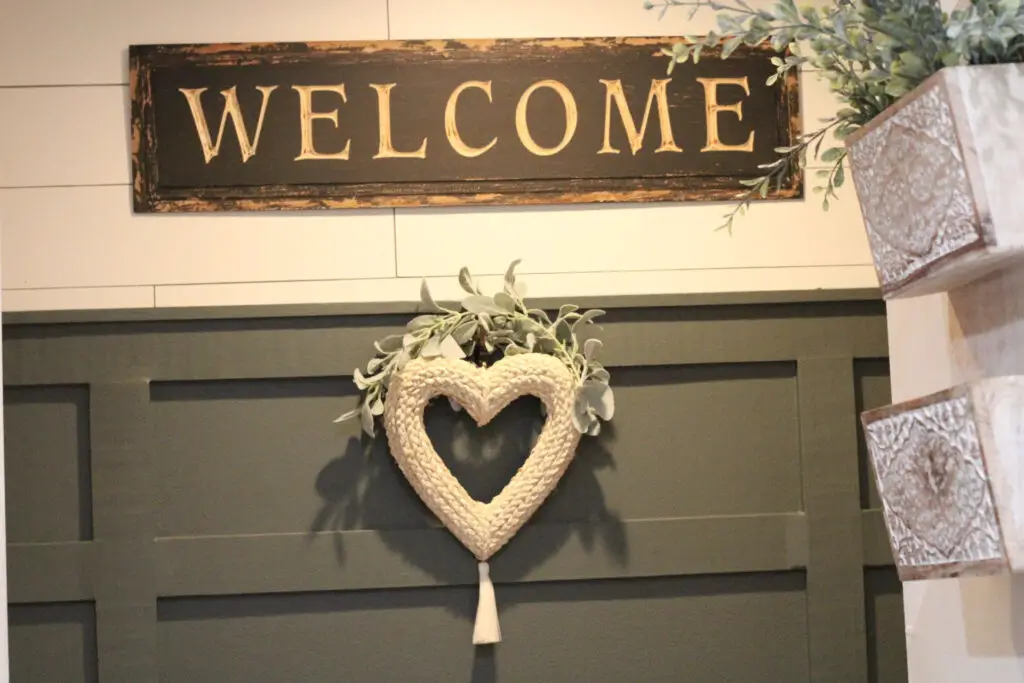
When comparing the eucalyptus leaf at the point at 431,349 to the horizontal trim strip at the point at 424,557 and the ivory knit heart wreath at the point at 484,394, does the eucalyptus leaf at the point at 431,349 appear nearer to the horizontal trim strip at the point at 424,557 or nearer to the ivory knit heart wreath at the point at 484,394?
the ivory knit heart wreath at the point at 484,394

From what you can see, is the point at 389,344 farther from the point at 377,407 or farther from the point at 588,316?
the point at 588,316

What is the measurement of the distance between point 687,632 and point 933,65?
157 cm

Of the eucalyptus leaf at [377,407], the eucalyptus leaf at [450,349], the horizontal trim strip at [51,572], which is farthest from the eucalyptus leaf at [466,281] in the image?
the horizontal trim strip at [51,572]

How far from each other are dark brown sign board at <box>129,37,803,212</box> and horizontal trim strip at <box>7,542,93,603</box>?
673mm

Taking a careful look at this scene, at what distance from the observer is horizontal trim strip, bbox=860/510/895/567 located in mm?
2342

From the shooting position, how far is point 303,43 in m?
2.36

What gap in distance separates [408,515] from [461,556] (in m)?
0.13

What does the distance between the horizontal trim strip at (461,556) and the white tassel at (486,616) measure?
0.14 feet

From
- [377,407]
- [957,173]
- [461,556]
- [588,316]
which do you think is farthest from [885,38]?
[461,556]

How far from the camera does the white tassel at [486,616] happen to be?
7.29ft

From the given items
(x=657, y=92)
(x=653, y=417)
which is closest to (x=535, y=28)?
(x=657, y=92)

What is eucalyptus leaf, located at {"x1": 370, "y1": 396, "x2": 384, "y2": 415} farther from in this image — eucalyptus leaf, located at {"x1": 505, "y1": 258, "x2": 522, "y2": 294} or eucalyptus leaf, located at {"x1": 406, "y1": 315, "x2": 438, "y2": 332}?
eucalyptus leaf, located at {"x1": 505, "y1": 258, "x2": 522, "y2": 294}

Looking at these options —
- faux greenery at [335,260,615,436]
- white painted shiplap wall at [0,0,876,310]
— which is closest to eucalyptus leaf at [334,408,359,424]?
faux greenery at [335,260,615,436]

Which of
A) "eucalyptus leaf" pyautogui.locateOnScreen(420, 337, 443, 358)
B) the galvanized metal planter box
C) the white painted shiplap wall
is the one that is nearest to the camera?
the galvanized metal planter box
